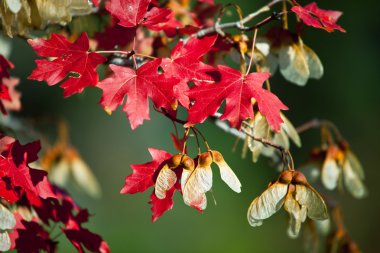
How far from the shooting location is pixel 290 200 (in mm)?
1002

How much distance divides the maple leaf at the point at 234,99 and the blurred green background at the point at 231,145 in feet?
10.9

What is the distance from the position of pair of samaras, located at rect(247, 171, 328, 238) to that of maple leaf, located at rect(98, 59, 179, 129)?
0.74ft

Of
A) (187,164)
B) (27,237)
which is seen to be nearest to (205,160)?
(187,164)

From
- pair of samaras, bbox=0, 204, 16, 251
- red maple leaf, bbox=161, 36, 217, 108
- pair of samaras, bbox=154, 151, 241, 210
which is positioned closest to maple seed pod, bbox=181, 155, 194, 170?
pair of samaras, bbox=154, 151, 241, 210

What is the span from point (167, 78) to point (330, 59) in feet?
13.8

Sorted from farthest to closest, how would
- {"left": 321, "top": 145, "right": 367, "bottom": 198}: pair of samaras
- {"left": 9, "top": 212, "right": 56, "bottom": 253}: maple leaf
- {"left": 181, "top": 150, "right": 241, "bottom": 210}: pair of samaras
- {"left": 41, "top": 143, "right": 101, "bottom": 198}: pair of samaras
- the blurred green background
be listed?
the blurred green background < {"left": 41, "top": 143, "right": 101, "bottom": 198}: pair of samaras < {"left": 321, "top": 145, "right": 367, "bottom": 198}: pair of samaras < {"left": 9, "top": 212, "right": 56, "bottom": 253}: maple leaf < {"left": 181, "top": 150, "right": 241, "bottom": 210}: pair of samaras

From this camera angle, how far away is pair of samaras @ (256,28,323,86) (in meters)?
1.24

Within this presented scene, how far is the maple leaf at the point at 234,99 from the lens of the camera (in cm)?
98

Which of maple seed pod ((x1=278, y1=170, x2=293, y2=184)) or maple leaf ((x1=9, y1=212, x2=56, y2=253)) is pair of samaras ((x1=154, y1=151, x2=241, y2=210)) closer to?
maple seed pod ((x1=278, y1=170, x2=293, y2=184))

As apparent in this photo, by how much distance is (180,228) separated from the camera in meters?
4.52

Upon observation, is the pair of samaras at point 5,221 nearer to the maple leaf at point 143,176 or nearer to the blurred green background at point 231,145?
the maple leaf at point 143,176

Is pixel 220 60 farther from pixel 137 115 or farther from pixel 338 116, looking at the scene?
pixel 338 116

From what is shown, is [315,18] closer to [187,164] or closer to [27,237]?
[187,164]

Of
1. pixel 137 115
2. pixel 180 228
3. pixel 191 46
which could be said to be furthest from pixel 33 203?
pixel 180 228
